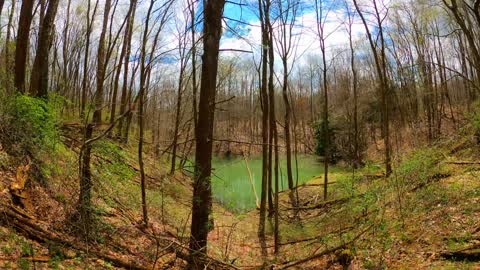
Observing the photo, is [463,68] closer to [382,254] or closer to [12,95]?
[382,254]

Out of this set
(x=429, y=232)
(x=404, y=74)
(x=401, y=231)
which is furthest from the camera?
(x=404, y=74)

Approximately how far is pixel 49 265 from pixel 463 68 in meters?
30.0

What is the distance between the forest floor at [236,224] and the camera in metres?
5.60

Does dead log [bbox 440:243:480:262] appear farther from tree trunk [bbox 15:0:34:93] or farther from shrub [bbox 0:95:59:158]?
tree trunk [bbox 15:0:34:93]

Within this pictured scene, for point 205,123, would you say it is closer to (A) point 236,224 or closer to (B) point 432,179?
(A) point 236,224

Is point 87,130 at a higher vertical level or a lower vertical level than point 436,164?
higher

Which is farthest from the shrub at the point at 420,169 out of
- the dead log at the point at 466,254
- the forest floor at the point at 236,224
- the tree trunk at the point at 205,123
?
the tree trunk at the point at 205,123

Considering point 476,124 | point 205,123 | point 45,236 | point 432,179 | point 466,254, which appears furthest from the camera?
point 476,124

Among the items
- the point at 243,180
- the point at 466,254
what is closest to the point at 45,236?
the point at 466,254

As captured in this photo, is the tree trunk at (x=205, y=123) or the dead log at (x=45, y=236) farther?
the dead log at (x=45, y=236)

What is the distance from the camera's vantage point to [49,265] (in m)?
4.99

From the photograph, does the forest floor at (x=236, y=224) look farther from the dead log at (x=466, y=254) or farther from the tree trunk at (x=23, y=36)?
the tree trunk at (x=23, y=36)

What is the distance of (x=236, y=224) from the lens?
833 centimetres

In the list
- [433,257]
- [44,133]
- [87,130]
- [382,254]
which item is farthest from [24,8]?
[433,257]
